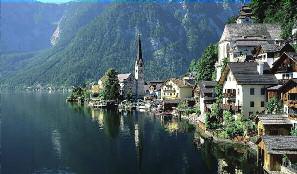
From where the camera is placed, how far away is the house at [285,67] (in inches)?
2624

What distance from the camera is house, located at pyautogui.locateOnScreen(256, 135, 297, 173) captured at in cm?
4575

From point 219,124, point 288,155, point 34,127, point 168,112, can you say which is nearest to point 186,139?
point 219,124

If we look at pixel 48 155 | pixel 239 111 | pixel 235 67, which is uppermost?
pixel 235 67

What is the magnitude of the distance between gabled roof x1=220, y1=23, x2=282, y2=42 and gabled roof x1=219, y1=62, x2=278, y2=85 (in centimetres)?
2932

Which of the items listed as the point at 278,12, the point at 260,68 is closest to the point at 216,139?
the point at 260,68

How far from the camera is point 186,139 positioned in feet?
248

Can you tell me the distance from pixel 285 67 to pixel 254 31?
36.8 meters

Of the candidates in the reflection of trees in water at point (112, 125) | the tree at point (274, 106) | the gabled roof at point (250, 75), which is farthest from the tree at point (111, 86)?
the tree at point (274, 106)

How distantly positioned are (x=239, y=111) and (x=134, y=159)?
65.5 ft

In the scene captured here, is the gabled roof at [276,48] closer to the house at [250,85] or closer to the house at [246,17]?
the house at [250,85]

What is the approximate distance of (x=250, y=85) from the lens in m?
A: 70.6

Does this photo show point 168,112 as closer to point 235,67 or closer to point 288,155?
point 235,67

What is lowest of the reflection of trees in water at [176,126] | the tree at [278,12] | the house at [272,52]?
the reflection of trees in water at [176,126]

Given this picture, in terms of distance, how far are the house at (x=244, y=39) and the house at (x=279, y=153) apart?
46.6 metres
